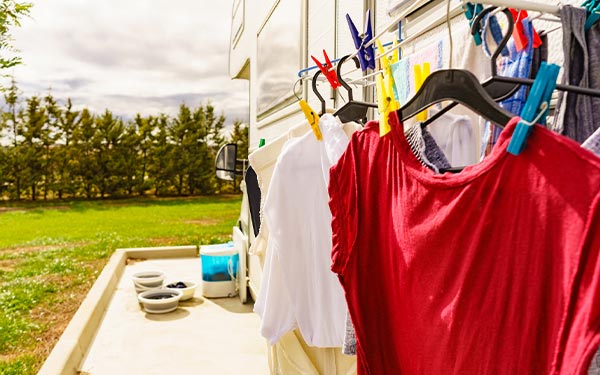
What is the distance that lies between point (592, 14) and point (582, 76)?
92mm

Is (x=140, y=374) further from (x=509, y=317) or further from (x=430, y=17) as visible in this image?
(x=509, y=317)

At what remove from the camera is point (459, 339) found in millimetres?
840

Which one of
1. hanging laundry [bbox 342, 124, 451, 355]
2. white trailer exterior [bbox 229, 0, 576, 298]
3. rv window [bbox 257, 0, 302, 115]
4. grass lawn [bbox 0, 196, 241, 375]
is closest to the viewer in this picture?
hanging laundry [bbox 342, 124, 451, 355]

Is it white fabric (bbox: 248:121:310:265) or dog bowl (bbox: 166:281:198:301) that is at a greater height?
white fabric (bbox: 248:121:310:265)

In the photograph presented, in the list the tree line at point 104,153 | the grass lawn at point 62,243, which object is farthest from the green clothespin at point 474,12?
the tree line at point 104,153

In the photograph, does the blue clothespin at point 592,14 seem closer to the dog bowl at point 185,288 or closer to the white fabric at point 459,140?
the white fabric at point 459,140

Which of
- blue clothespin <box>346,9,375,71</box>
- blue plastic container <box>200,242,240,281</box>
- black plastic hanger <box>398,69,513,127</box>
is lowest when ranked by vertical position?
blue plastic container <box>200,242,240,281</box>

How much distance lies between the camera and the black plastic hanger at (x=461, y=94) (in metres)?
0.75

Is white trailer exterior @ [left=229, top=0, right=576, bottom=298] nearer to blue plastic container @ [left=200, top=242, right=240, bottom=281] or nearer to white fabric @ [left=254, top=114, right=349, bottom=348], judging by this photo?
blue plastic container @ [left=200, top=242, right=240, bottom=281]

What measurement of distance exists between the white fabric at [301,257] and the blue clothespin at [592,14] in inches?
31.2

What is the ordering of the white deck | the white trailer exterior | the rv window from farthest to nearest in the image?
1. the white deck
2. the rv window
3. the white trailer exterior

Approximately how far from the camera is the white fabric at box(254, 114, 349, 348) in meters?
1.51

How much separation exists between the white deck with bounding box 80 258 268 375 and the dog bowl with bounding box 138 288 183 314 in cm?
5

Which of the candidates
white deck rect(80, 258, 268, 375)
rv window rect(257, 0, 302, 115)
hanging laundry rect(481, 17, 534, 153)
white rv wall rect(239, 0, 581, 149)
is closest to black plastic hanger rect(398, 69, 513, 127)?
hanging laundry rect(481, 17, 534, 153)
